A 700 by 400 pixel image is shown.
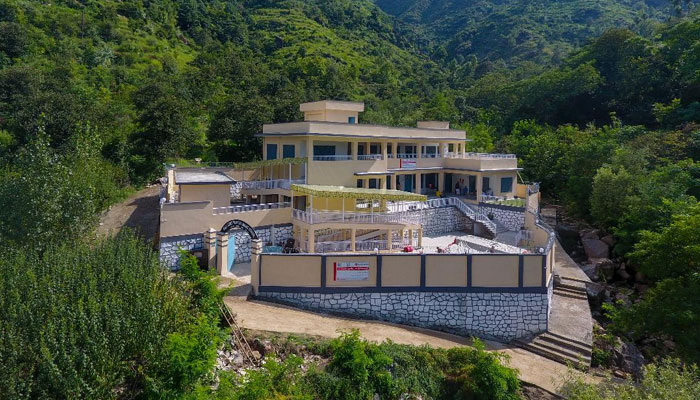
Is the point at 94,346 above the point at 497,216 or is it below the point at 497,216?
below

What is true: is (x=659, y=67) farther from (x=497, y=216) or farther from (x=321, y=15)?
(x=321, y=15)

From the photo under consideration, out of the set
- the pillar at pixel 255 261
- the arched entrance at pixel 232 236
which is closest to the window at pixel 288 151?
the arched entrance at pixel 232 236

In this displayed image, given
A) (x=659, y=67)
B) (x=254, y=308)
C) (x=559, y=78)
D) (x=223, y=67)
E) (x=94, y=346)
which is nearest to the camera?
(x=94, y=346)

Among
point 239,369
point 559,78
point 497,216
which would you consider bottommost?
point 239,369

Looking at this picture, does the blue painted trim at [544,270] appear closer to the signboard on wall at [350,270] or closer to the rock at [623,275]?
the signboard on wall at [350,270]

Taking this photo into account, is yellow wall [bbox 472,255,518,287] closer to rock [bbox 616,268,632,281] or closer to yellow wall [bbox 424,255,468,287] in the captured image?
yellow wall [bbox 424,255,468,287]

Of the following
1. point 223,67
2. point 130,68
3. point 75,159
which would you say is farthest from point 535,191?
point 130,68
